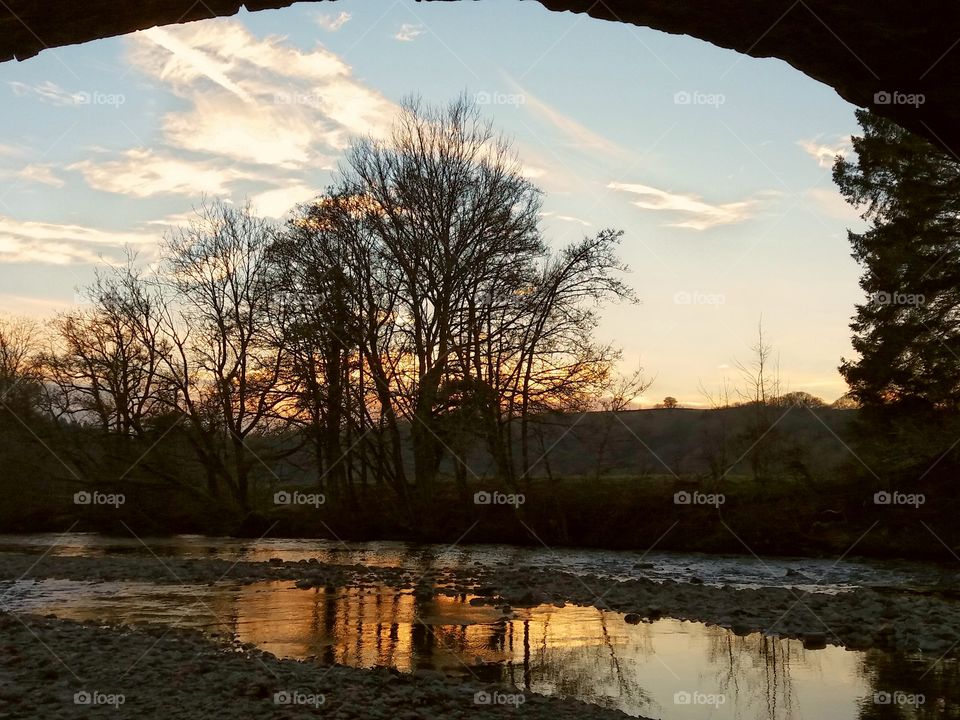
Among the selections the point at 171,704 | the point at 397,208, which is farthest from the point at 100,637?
the point at 397,208

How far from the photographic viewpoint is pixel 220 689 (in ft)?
29.7

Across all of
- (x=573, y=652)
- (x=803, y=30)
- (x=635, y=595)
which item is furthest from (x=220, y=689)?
(x=635, y=595)

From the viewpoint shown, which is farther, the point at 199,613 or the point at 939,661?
the point at 199,613

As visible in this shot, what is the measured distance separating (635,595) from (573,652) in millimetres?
5988

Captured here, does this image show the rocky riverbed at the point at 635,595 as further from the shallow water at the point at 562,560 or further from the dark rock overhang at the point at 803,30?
the dark rock overhang at the point at 803,30

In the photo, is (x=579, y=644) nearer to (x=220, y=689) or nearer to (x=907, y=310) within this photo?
(x=220, y=689)

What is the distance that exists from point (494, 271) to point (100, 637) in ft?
70.6

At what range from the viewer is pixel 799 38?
20.7 ft

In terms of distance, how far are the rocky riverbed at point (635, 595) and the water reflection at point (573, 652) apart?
815 mm

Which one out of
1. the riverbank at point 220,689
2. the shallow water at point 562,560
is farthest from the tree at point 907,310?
the riverbank at point 220,689

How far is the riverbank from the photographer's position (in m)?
8.26

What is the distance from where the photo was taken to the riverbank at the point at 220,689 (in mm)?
8258

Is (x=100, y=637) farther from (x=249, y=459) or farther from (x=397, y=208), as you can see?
(x=249, y=459)

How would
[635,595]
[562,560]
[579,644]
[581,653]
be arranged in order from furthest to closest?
[562,560] < [635,595] < [579,644] < [581,653]
